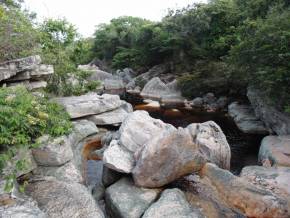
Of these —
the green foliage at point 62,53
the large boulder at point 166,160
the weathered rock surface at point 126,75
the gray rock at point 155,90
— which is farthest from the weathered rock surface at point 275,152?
the weathered rock surface at point 126,75

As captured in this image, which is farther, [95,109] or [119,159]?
[95,109]

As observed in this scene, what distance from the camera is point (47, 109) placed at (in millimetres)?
7629

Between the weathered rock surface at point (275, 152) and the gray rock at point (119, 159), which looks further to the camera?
the weathered rock surface at point (275, 152)

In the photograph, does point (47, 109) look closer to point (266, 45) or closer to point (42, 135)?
point (42, 135)

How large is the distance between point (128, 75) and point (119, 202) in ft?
81.9

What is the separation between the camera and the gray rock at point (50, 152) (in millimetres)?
6695

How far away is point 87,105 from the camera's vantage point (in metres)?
11.8

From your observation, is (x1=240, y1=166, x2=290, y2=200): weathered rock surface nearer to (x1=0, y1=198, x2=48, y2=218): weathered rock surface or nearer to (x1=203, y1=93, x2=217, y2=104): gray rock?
(x1=0, y1=198, x2=48, y2=218): weathered rock surface

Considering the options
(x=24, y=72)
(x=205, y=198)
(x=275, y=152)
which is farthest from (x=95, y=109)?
(x=275, y=152)

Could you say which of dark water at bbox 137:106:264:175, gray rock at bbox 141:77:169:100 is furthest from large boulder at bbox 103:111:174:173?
gray rock at bbox 141:77:169:100

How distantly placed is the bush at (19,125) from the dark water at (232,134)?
5553 millimetres

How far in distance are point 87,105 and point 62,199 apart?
21.1ft

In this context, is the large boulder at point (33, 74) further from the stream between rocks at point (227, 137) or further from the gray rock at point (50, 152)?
the gray rock at point (50, 152)

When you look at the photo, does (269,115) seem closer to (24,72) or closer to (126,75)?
(24,72)
